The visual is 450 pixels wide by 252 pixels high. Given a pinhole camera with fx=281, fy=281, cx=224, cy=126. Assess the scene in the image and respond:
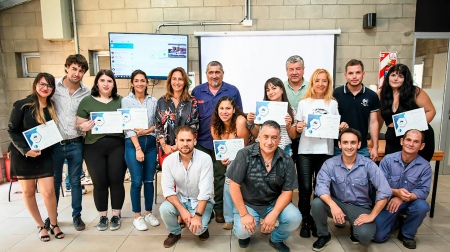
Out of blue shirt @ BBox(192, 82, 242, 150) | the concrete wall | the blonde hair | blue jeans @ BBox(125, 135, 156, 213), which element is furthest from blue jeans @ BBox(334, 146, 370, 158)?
the concrete wall

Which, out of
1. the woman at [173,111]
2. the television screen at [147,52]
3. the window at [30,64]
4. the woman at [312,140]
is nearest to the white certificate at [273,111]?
the woman at [312,140]

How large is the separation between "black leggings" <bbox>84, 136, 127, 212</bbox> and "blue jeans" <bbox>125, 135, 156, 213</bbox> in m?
0.07

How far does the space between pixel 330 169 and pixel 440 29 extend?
3.54 m

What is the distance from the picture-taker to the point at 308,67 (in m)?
4.27

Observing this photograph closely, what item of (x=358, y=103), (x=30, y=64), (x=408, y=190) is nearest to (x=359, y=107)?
(x=358, y=103)

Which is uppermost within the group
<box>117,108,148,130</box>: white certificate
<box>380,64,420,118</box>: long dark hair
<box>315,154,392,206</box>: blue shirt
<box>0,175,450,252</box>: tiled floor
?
<box>380,64,420,118</box>: long dark hair

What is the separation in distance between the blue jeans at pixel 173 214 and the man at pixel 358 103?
1.45 metres

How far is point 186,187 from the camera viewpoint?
244cm

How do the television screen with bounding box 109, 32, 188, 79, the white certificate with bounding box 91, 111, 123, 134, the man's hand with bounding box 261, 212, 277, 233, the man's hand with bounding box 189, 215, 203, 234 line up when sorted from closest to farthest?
the man's hand with bounding box 261, 212, 277, 233 < the man's hand with bounding box 189, 215, 203, 234 < the white certificate with bounding box 91, 111, 123, 134 < the television screen with bounding box 109, 32, 188, 79

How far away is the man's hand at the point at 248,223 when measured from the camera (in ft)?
7.14

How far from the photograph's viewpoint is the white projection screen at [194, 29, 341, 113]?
4.22 m

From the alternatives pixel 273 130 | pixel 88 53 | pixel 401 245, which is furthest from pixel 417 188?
pixel 88 53

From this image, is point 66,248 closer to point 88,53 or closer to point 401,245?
point 401,245

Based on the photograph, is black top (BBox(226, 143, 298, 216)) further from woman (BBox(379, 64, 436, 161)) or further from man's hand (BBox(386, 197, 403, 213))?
woman (BBox(379, 64, 436, 161))
